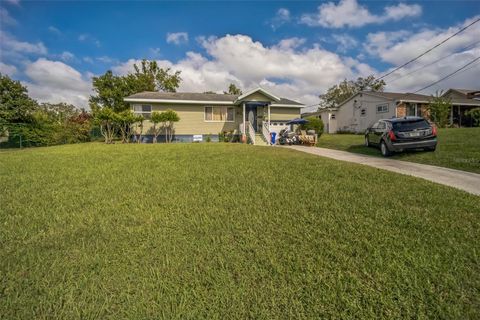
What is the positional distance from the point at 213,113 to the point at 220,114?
0.60 metres

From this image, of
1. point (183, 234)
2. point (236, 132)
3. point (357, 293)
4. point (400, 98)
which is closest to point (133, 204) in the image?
point (183, 234)

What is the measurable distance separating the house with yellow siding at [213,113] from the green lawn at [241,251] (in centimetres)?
1305

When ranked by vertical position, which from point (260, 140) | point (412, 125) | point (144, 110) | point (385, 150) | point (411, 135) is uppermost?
point (144, 110)

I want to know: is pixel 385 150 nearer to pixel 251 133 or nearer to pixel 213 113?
pixel 251 133

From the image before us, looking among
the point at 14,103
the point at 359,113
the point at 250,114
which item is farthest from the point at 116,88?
the point at 359,113

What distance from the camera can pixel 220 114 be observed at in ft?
63.6

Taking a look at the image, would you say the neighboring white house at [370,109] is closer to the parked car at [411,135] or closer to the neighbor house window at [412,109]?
the neighbor house window at [412,109]

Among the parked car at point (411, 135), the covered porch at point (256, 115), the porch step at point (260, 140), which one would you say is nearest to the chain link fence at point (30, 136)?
the covered porch at point (256, 115)

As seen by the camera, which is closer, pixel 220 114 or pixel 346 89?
pixel 220 114

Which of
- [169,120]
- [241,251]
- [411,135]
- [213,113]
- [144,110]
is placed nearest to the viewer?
[241,251]

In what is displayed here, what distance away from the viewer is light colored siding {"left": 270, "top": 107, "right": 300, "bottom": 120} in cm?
2125

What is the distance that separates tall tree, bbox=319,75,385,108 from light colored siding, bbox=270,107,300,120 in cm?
3431

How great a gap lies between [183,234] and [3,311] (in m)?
1.79

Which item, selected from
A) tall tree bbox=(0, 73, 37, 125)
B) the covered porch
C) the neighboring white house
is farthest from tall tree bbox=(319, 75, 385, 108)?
tall tree bbox=(0, 73, 37, 125)
